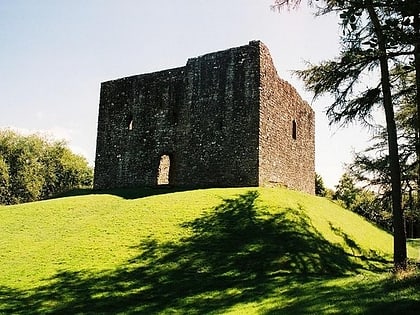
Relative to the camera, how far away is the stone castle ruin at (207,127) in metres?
21.2

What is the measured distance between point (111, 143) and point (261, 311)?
17727 mm

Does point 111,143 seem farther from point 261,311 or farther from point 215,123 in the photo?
point 261,311

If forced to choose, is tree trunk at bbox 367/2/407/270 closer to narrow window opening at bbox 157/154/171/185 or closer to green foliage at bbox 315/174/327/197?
narrow window opening at bbox 157/154/171/185

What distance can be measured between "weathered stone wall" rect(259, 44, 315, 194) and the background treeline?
34.9 metres

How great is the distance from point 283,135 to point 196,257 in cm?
1111

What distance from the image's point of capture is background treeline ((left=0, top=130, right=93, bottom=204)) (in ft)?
182

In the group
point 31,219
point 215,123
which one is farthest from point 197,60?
point 31,219

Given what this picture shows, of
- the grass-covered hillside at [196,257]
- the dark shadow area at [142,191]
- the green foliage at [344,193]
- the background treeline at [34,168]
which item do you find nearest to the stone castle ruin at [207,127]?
the dark shadow area at [142,191]

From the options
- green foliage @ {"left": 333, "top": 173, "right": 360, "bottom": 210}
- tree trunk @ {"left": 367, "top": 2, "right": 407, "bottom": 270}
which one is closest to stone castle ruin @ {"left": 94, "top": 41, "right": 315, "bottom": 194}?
tree trunk @ {"left": 367, "top": 2, "right": 407, "bottom": 270}

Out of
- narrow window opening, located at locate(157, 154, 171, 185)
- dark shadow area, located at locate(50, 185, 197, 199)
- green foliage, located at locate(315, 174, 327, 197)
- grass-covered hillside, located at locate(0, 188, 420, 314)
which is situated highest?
green foliage, located at locate(315, 174, 327, 197)

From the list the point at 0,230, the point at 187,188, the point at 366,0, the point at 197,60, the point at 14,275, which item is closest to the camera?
the point at 366,0

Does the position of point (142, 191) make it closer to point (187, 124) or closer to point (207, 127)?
point (187, 124)

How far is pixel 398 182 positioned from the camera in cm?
1442

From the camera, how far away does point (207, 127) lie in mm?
22250
